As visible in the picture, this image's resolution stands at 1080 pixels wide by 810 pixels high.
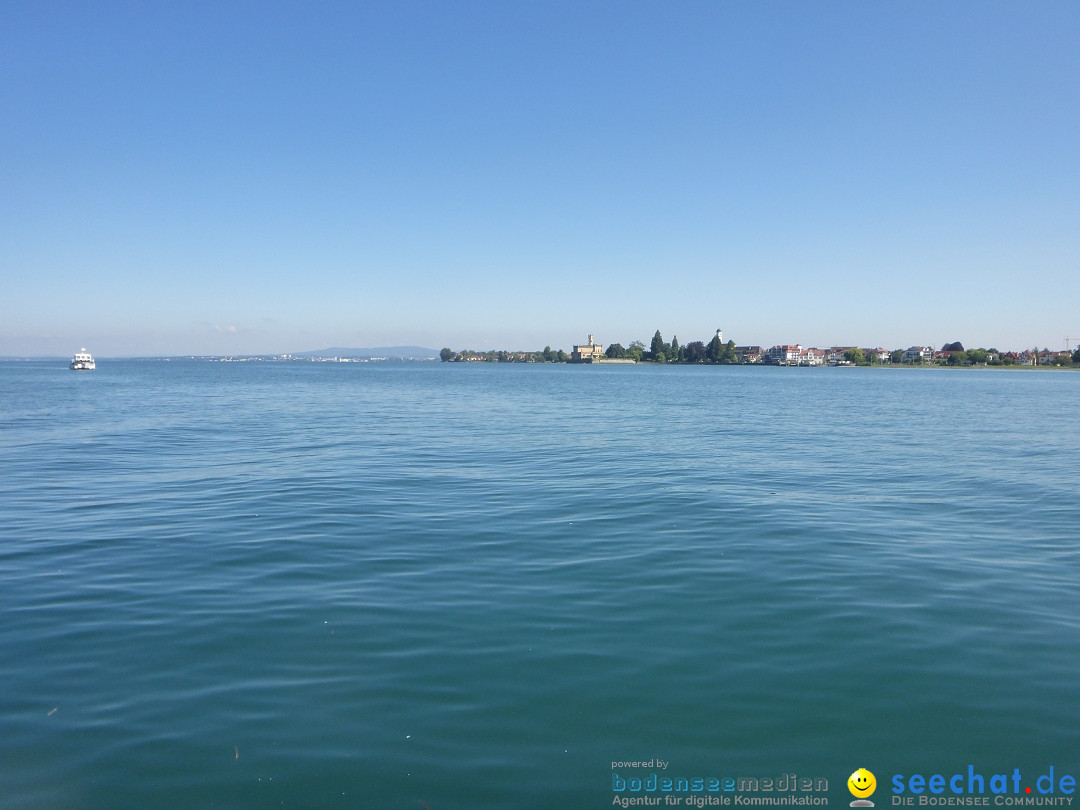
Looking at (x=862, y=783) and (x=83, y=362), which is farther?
(x=83, y=362)

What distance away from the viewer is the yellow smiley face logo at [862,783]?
5.31 m

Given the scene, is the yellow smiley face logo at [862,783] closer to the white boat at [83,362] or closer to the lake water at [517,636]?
the lake water at [517,636]

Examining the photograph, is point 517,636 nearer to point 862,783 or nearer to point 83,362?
point 862,783

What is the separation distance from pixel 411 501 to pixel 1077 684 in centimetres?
1208

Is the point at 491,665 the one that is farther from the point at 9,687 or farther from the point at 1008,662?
the point at 1008,662

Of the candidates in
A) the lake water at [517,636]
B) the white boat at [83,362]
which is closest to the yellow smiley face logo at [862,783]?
the lake water at [517,636]

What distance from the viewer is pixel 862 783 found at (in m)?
5.39

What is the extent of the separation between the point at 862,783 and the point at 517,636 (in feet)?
12.1

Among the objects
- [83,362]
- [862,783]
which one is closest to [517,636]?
[862,783]

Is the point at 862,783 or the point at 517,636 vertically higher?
the point at 517,636

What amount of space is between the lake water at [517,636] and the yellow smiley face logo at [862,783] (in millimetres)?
70

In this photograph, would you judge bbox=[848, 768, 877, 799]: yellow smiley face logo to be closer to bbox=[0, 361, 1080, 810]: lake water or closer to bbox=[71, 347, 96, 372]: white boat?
bbox=[0, 361, 1080, 810]: lake water

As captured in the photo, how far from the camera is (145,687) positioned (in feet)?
21.8

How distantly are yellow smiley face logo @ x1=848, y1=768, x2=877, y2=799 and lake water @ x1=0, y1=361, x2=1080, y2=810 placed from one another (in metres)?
0.07
